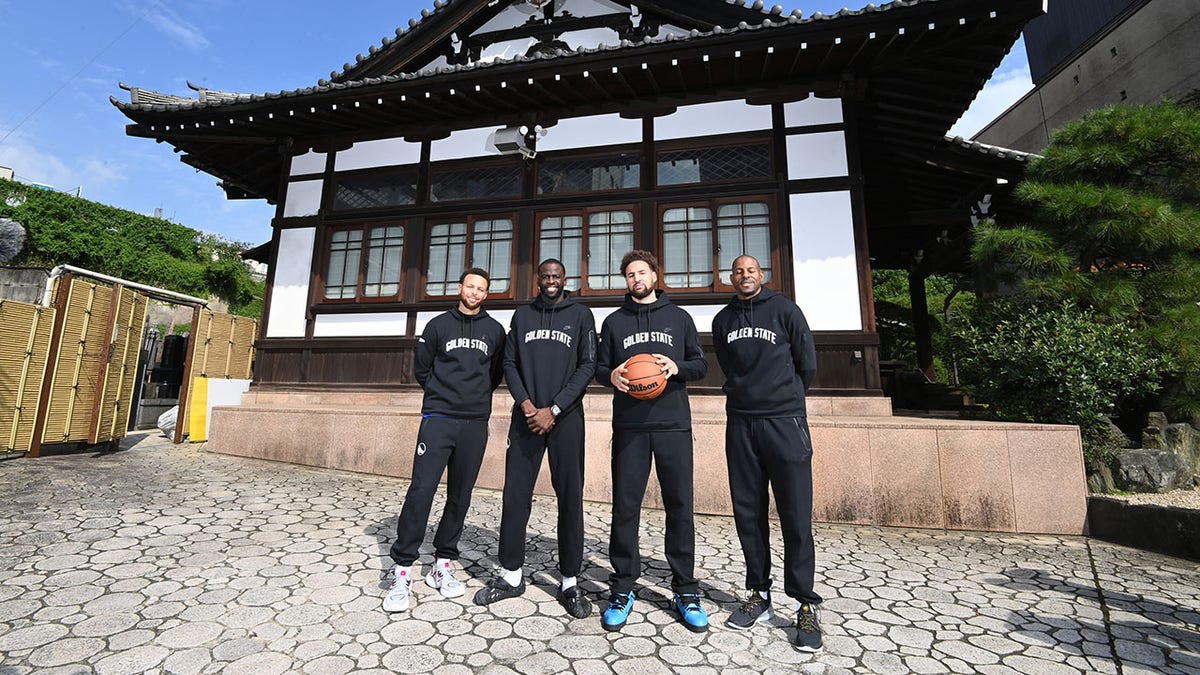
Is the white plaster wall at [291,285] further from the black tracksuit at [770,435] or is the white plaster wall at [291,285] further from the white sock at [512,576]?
the black tracksuit at [770,435]

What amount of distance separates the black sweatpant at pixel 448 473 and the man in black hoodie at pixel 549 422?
263mm

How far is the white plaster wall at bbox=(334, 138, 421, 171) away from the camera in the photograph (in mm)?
7948

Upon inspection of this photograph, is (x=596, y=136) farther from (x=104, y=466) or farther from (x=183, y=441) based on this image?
(x=183, y=441)

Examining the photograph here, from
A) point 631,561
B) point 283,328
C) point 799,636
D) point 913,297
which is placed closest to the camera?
point 799,636

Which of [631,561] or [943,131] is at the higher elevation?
[943,131]

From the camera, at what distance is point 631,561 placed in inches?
106

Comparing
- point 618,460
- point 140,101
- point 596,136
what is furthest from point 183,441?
point 618,460

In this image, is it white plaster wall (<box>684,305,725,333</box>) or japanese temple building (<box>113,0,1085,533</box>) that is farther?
white plaster wall (<box>684,305,725,333</box>)

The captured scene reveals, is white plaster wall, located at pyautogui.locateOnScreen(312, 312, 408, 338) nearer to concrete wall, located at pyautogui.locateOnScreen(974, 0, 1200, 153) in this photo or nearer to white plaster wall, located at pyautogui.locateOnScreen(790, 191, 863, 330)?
white plaster wall, located at pyautogui.locateOnScreen(790, 191, 863, 330)

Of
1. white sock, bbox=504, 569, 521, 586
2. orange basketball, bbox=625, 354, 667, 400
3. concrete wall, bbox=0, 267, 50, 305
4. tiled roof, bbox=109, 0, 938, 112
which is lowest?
white sock, bbox=504, 569, 521, 586

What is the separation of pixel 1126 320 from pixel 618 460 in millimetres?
5655

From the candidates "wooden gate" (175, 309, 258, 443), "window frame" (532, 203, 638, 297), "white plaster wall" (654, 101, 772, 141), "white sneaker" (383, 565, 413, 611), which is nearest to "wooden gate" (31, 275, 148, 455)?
"wooden gate" (175, 309, 258, 443)

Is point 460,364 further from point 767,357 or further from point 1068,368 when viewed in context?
point 1068,368

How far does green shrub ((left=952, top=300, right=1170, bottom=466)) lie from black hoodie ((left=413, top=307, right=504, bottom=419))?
16.6 feet
